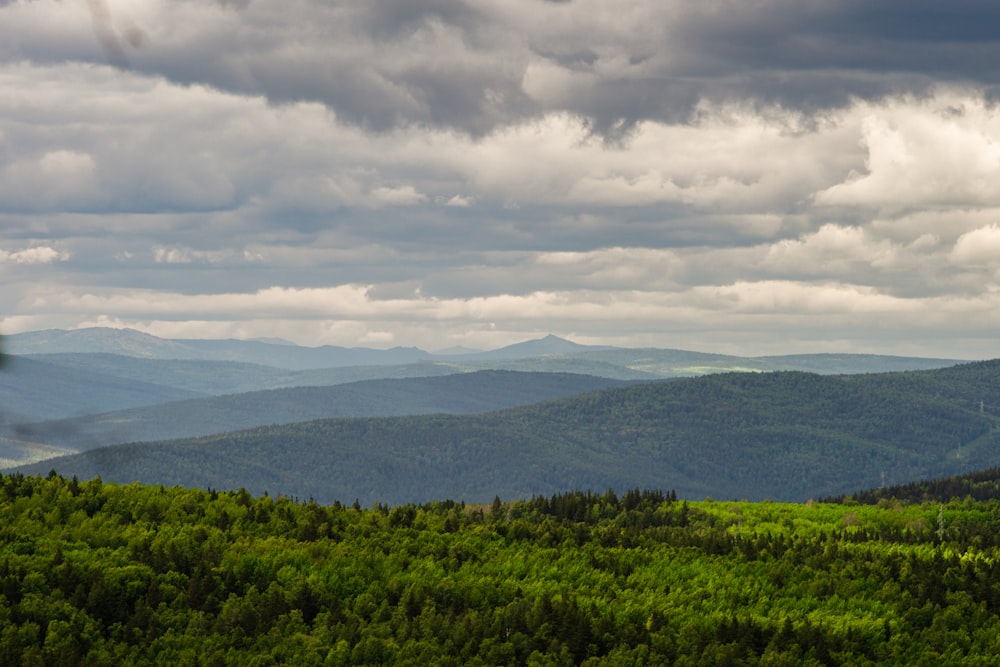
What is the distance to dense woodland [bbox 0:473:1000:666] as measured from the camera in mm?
52781

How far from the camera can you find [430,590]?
61000mm

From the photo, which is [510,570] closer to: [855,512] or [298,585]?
[298,585]

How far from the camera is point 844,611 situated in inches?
2611

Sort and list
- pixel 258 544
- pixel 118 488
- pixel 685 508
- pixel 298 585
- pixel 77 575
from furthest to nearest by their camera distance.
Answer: pixel 685 508, pixel 118 488, pixel 258 544, pixel 298 585, pixel 77 575

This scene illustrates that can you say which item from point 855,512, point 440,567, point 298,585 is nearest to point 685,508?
point 855,512

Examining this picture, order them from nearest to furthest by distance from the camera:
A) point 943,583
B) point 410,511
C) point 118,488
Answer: point 943,583 < point 118,488 < point 410,511

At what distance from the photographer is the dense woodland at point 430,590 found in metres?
52.8

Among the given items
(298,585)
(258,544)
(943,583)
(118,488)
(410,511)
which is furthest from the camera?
(410,511)

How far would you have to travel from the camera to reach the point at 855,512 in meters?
114

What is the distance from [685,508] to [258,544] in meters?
51.5

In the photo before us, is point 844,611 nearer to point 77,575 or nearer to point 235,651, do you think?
point 235,651

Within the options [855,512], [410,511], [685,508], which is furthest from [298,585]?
[855,512]

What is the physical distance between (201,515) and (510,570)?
1941 cm

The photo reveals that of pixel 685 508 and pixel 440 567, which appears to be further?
pixel 685 508
